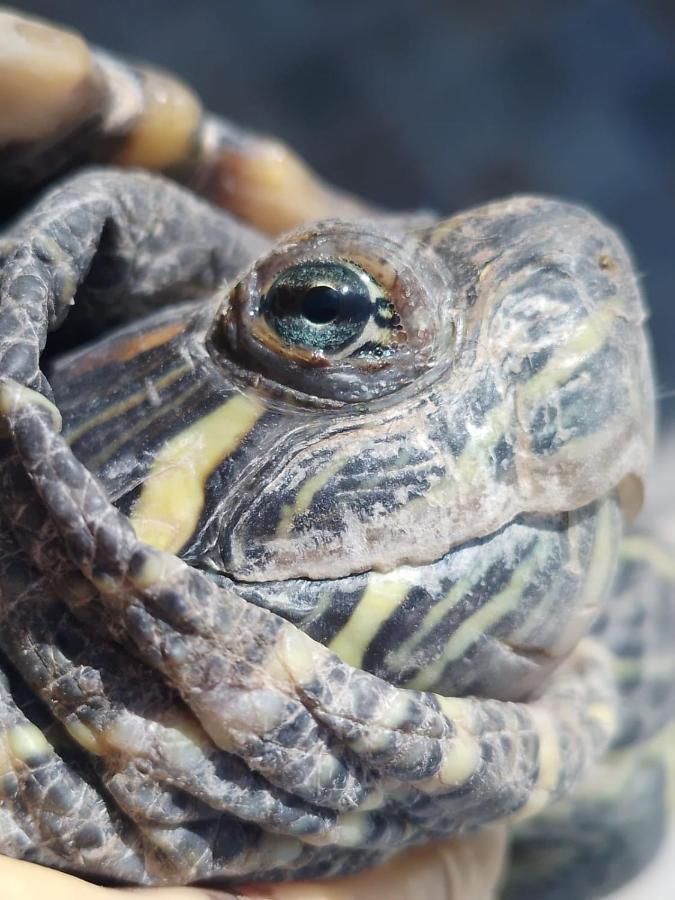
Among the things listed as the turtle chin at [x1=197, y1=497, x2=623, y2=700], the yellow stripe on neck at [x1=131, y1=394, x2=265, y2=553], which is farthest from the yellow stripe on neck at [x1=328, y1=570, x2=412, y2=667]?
the yellow stripe on neck at [x1=131, y1=394, x2=265, y2=553]

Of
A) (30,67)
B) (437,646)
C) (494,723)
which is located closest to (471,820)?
(494,723)

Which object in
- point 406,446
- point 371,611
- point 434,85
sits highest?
point 406,446

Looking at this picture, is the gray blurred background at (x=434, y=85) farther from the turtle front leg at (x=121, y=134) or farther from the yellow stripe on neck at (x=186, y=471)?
the yellow stripe on neck at (x=186, y=471)

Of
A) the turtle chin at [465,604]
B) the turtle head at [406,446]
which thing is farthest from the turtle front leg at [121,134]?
the turtle chin at [465,604]

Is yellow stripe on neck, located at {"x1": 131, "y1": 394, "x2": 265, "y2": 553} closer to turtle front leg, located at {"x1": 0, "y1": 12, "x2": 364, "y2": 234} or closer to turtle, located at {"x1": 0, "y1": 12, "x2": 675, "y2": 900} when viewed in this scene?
turtle, located at {"x1": 0, "y1": 12, "x2": 675, "y2": 900}

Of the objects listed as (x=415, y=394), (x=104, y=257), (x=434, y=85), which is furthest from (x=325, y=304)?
(x=434, y=85)

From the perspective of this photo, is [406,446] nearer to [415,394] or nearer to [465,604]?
[415,394]
